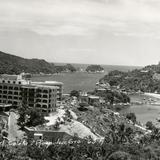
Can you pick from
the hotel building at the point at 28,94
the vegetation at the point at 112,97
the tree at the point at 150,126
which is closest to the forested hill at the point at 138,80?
the vegetation at the point at 112,97

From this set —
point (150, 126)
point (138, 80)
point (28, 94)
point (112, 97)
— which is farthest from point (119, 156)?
point (138, 80)

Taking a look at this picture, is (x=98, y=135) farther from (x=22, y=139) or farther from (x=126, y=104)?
(x=126, y=104)

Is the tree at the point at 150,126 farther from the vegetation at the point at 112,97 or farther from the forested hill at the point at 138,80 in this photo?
the forested hill at the point at 138,80

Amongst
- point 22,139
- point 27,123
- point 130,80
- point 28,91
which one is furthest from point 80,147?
point 130,80

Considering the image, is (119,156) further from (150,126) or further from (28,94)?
(150,126)

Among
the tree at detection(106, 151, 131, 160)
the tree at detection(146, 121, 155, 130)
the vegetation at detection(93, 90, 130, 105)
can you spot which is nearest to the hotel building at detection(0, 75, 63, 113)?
the tree at detection(146, 121, 155, 130)

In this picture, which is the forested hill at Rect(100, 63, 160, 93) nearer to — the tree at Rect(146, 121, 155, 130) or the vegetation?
the vegetation
